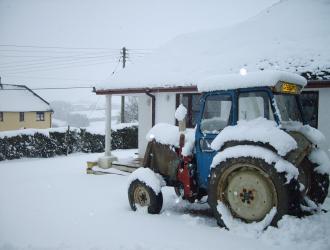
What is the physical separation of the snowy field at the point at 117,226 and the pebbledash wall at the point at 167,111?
7.65 feet

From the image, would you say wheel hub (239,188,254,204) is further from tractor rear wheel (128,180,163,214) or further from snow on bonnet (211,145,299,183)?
tractor rear wheel (128,180,163,214)

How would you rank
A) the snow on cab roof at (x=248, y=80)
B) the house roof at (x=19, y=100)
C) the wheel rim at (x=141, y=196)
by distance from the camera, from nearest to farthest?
the snow on cab roof at (x=248, y=80)
the wheel rim at (x=141, y=196)
the house roof at (x=19, y=100)

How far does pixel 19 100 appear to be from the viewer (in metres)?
40.3

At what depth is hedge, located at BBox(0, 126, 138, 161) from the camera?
634 inches

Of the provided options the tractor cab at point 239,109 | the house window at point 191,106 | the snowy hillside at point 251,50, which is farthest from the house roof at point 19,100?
the tractor cab at point 239,109

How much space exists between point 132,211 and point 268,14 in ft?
34.8

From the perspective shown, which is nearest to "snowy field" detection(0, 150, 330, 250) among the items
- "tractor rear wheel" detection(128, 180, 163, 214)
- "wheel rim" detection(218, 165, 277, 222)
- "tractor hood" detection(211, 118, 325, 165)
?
"tractor rear wheel" detection(128, 180, 163, 214)

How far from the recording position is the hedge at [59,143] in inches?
634

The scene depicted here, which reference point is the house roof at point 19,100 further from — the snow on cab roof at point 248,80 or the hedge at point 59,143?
the snow on cab roof at point 248,80

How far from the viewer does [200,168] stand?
18.6 ft

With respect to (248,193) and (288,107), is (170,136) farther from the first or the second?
(288,107)

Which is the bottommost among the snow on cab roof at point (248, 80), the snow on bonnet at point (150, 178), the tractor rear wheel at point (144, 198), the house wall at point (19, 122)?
the house wall at point (19, 122)

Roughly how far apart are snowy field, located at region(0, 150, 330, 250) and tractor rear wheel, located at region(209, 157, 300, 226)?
233 mm

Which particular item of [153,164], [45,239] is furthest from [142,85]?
[45,239]
